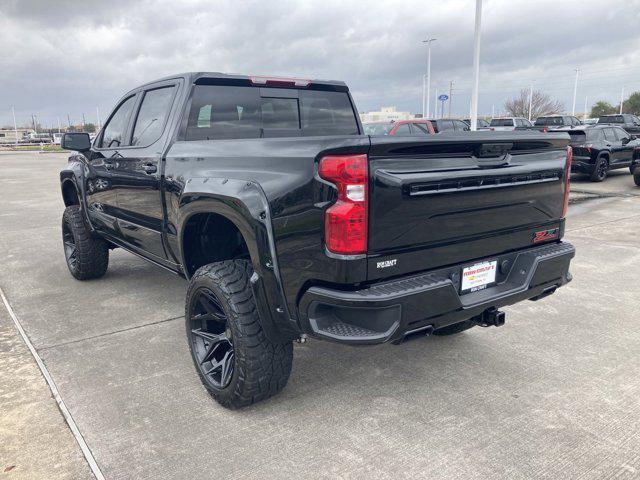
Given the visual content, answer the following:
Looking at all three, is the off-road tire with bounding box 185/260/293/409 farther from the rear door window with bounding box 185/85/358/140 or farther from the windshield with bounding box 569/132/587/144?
the windshield with bounding box 569/132/587/144

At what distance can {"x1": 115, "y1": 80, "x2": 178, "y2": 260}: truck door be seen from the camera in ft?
12.2

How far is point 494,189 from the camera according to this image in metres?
2.69

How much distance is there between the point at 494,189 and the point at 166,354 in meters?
2.52

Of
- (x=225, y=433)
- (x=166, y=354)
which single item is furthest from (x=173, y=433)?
(x=166, y=354)

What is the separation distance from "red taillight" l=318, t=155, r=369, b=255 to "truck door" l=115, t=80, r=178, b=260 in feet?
5.95

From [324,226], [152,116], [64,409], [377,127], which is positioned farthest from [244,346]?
[377,127]

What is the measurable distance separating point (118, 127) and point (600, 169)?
13.4 m

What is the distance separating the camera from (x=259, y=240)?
8.32 feet

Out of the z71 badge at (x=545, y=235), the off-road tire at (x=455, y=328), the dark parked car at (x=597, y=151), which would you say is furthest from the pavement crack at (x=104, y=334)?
the dark parked car at (x=597, y=151)

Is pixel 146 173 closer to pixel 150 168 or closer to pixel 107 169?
pixel 150 168

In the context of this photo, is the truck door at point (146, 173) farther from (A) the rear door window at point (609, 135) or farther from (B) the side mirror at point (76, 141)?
(A) the rear door window at point (609, 135)

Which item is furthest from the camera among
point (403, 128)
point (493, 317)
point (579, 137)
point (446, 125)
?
point (446, 125)

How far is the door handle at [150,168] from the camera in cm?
363

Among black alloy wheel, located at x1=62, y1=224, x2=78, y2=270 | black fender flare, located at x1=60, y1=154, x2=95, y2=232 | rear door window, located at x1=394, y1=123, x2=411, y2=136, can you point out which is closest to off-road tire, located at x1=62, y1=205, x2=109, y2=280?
black alloy wheel, located at x1=62, y1=224, x2=78, y2=270
